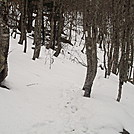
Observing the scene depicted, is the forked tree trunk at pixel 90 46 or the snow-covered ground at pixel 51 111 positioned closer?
the snow-covered ground at pixel 51 111

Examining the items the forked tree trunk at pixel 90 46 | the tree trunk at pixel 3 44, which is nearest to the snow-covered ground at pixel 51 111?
the tree trunk at pixel 3 44

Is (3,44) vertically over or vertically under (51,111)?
over

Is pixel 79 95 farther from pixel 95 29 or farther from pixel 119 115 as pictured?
pixel 95 29

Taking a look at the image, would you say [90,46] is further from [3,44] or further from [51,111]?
[3,44]

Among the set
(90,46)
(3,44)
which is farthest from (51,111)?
(90,46)

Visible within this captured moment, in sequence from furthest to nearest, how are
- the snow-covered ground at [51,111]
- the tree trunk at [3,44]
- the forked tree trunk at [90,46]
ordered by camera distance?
the forked tree trunk at [90,46]
the tree trunk at [3,44]
the snow-covered ground at [51,111]

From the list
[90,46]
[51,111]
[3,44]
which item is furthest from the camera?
[90,46]

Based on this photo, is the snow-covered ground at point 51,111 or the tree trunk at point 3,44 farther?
the tree trunk at point 3,44

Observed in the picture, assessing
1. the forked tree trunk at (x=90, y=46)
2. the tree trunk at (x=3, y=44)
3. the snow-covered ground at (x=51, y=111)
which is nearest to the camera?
the snow-covered ground at (x=51, y=111)

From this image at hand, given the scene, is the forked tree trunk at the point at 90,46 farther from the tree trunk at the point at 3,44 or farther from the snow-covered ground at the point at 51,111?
the tree trunk at the point at 3,44

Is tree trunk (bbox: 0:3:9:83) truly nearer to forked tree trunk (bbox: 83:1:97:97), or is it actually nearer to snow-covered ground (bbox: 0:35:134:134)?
snow-covered ground (bbox: 0:35:134:134)

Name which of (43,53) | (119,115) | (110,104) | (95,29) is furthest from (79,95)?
(43,53)

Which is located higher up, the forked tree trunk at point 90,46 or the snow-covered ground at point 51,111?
the forked tree trunk at point 90,46

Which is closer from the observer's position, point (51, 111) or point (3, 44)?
point (51, 111)
